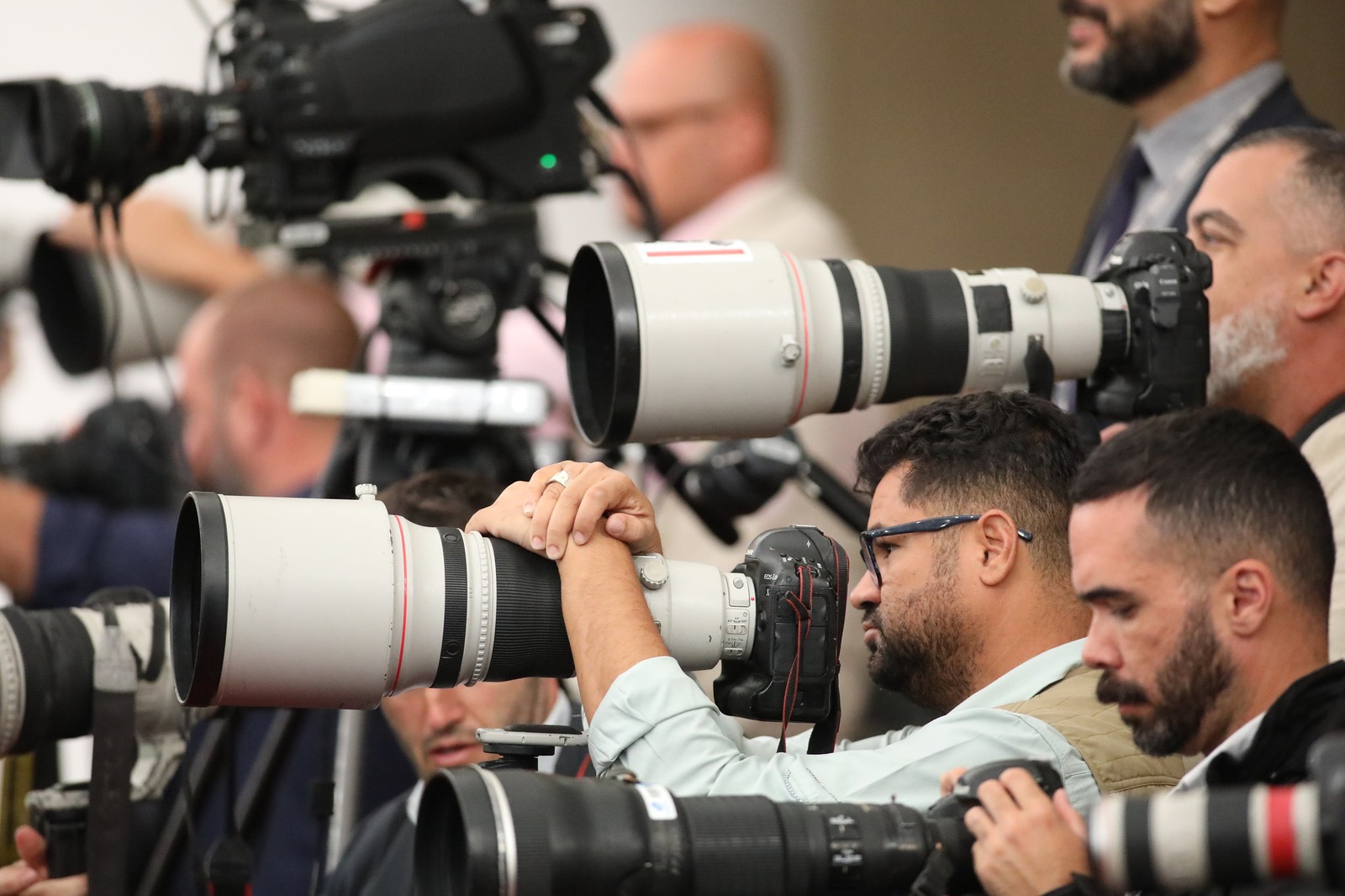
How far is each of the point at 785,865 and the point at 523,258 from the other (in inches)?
56.2

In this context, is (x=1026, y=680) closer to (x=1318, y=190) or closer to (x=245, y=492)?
(x=1318, y=190)

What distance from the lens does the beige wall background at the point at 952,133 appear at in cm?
453

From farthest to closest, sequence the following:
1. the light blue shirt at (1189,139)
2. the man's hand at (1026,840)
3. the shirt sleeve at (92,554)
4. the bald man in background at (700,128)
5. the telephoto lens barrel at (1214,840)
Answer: the bald man in background at (700,128) → the shirt sleeve at (92,554) → the light blue shirt at (1189,139) → the man's hand at (1026,840) → the telephoto lens barrel at (1214,840)

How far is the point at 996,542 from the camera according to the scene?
1816 mm

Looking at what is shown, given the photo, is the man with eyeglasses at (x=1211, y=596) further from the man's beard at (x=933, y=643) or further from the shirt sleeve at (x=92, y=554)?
the shirt sleeve at (x=92, y=554)

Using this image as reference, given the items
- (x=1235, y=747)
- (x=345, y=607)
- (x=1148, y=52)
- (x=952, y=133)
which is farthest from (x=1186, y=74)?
(x=952, y=133)

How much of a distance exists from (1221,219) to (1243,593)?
87 cm

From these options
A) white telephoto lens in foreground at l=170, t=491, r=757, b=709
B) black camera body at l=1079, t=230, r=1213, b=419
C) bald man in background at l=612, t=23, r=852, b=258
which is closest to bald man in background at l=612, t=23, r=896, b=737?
bald man in background at l=612, t=23, r=852, b=258

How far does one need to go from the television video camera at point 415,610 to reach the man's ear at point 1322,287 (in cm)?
A: 77

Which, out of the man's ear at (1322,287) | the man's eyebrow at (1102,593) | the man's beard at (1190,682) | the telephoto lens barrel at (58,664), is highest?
the man's ear at (1322,287)

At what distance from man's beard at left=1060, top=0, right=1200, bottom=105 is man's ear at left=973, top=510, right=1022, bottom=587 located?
3.84 ft

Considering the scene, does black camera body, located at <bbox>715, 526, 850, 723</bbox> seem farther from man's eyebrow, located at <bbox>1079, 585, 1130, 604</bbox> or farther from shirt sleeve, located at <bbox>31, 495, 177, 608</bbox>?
shirt sleeve, located at <bbox>31, 495, 177, 608</bbox>

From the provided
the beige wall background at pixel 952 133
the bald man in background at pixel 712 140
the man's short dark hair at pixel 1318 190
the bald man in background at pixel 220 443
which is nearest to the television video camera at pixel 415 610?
the man's short dark hair at pixel 1318 190

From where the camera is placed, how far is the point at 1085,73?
111 inches
